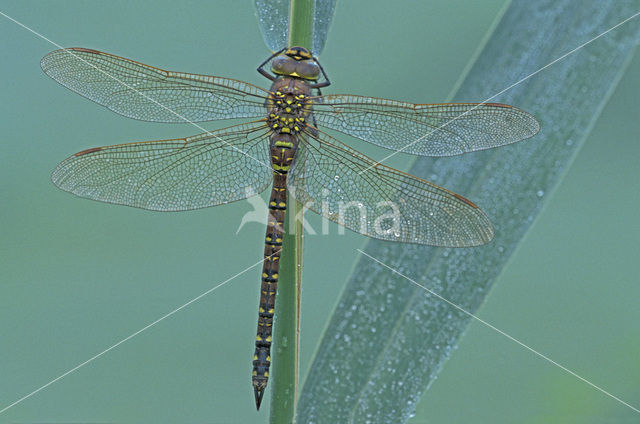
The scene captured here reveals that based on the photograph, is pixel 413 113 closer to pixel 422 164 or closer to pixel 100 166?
pixel 422 164

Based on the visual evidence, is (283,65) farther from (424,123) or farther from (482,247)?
(482,247)

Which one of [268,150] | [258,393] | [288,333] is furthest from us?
[268,150]

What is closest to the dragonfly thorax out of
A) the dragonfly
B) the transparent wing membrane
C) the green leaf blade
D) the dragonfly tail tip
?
the dragonfly

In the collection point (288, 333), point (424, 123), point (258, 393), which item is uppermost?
point (424, 123)

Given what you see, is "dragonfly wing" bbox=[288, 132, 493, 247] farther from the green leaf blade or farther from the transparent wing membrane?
the transparent wing membrane

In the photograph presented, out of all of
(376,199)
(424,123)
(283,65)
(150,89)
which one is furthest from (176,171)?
(424,123)

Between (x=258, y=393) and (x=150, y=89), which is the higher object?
(x=150, y=89)

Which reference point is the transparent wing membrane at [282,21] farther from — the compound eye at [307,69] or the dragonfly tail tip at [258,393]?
the dragonfly tail tip at [258,393]
